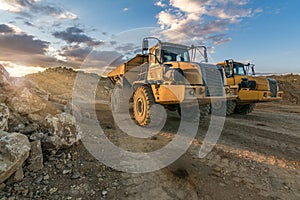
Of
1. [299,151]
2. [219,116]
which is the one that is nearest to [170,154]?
[299,151]

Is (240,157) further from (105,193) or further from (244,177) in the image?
(105,193)

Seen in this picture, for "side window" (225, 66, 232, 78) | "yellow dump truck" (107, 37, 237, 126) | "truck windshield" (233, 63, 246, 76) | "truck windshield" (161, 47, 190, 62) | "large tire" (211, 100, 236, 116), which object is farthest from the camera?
"truck windshield" (233, 63, 246, 76)

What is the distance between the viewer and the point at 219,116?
830cm

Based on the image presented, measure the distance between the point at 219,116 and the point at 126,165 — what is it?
19.3ft

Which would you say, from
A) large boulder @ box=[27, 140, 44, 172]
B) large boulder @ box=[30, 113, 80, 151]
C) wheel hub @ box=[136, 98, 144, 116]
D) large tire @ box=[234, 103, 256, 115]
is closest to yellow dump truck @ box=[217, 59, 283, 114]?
large tire @ box=[234, 103, 256, 115]

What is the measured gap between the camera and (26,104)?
372 cm

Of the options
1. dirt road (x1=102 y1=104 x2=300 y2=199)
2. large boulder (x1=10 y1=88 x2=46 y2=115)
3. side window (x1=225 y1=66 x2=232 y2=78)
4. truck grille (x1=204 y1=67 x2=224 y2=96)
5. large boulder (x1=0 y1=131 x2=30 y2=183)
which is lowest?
dirt road (x1=102 y1=104 x2=300 y2=199)

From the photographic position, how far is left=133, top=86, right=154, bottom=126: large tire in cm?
571

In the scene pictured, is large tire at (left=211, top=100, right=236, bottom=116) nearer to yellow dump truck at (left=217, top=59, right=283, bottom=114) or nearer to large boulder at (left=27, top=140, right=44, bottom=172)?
yellow dump truck at (left=217, top=59, right=283, bottom=114)

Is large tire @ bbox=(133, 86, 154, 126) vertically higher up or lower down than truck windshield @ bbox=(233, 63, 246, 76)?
lower down

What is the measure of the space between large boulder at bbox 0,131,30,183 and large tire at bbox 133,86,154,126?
3356 mm

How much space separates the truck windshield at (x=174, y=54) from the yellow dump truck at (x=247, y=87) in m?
2.85

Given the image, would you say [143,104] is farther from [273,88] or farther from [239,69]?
[273,88]

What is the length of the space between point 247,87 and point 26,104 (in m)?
7.86
